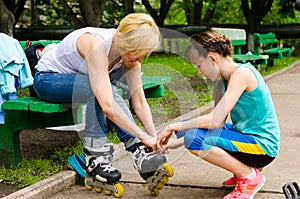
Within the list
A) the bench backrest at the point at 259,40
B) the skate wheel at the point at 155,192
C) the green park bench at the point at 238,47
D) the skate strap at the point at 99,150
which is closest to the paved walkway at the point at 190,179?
the skate wheel at the point at 155,192

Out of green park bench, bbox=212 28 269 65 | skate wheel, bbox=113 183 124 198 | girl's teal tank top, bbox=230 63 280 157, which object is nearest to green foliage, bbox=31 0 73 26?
green park bench, bbox=212 28 269 65

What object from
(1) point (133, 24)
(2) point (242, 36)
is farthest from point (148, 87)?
(2) point (242, 36)

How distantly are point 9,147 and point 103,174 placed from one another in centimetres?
85

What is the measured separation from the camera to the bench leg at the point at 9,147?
166 inches

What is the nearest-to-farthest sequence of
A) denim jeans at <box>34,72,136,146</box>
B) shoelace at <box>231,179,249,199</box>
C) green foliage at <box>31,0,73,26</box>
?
shoelace at <box>231,179,249,199</box>, denim jeans at <box>34,72,136,146</box>, green foliage at <box>31,0,73,26</box>

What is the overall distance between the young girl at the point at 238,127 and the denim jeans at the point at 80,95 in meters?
0.42

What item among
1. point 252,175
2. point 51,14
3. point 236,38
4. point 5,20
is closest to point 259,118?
point 252,175

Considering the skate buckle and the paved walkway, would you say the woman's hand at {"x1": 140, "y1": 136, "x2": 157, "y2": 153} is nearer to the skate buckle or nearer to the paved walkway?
the paved walkway

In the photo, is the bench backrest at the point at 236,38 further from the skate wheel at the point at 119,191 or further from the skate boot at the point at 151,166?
the skate wheel at the point at 119,191

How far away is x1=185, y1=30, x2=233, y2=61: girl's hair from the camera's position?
3584 mm

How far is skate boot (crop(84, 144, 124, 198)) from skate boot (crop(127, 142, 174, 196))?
16 cm

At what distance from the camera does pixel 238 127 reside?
367 centimetres

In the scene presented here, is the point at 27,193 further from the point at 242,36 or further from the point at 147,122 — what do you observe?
the point at 242,36

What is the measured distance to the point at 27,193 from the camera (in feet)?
11.8
